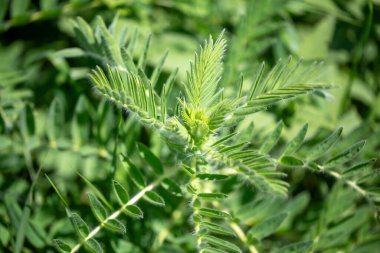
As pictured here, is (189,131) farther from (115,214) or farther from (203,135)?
(115,214)

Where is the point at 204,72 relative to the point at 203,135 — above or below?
above

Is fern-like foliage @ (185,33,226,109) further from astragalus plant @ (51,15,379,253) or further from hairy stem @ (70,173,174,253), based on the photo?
hairy stem @ (70,173,174,253)

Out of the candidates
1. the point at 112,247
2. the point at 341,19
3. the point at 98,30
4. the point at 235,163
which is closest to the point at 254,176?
the point at 235,163

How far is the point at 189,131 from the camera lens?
4.01 ft

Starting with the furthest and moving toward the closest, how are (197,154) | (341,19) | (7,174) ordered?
1. (341,19)
2. (7,174)
3. (197,154)

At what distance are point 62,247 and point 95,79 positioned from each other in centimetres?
46

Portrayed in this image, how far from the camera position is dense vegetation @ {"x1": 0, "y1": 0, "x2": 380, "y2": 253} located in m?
1.25

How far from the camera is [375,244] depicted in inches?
69.1

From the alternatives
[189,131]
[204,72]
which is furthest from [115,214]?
[204,72]

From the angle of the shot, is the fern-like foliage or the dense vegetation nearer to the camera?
the fern-like foliage

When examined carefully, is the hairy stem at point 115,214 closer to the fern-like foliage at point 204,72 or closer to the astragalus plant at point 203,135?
the astragalus plant at point 203,135

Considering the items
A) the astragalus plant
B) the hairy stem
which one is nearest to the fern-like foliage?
the astragalus plant

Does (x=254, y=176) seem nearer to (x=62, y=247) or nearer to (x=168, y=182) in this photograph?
(x=168, y=182)

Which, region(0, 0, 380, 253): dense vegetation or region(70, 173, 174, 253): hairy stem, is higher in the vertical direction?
region(0, 0, 380, 253): dense vegetation
